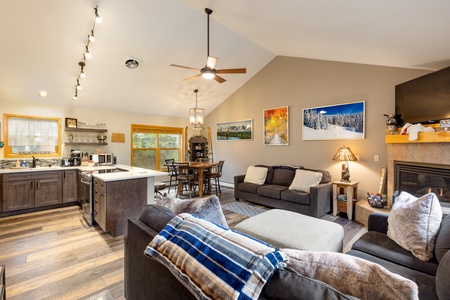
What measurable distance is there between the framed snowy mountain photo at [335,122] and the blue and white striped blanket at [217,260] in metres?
4.07

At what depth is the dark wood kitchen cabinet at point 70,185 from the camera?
Result: 436 centimetres

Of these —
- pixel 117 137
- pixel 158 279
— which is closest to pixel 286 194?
pixel 158 279

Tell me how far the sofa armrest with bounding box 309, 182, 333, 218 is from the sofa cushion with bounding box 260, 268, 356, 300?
3230 millimetres

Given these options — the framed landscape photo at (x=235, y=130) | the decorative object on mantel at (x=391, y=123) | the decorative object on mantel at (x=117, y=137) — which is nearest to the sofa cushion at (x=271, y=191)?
the framed landscape photo at (x=235, y=130)

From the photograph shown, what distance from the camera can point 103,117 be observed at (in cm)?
566

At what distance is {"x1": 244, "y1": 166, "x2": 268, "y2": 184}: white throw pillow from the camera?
4.89 m

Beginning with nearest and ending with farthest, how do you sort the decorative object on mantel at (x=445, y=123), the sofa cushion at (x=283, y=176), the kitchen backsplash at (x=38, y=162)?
the decorative object on mantel at (x=445, y=123) → the kitchen backsplash at (x=38, y=162) → the sofa cushion at (x=283, y=176)

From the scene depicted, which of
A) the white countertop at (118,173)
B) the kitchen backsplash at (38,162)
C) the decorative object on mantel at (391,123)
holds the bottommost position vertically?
the white countertop at (118,173)

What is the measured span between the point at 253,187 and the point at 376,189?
231cm

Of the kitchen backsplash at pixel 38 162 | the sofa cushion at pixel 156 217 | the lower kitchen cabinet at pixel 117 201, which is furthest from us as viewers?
the kitchen backsplash at pixel 38 162

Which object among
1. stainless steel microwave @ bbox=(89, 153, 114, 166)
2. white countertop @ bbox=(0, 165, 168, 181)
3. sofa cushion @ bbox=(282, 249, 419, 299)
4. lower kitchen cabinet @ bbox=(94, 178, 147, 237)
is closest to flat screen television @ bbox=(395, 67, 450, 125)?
sofa cushion @ bbox=(282, 249, 419, 299)

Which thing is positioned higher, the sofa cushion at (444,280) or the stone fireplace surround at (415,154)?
the stone fireplace surround at (415,154)

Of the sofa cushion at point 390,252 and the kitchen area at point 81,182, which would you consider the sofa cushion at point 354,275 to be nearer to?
the sofa cushion at point 390,252

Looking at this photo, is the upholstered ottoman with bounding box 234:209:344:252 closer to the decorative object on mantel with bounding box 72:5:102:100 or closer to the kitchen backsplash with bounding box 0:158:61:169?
the decorative object on mantel with bounding box 72:5:102:100
